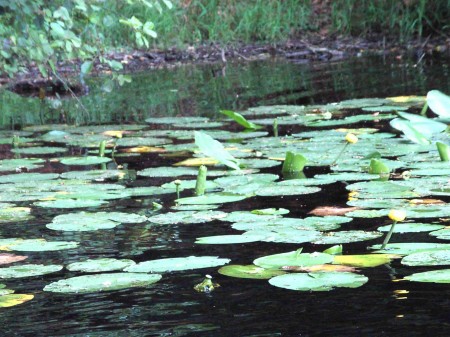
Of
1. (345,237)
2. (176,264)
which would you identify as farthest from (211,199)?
(176,264)

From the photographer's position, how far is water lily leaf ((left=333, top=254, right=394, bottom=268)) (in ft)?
8.27

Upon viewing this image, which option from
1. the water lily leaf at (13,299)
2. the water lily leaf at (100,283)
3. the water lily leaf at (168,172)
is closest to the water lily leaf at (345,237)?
the water lily leaf at (100,283)

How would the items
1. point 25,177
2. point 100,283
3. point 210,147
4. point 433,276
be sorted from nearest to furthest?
point 433,276 → point 100,283 → point 210,147 → point 25,177

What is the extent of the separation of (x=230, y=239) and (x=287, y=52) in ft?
27.0

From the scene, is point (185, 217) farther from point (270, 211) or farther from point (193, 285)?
point (193, 285)

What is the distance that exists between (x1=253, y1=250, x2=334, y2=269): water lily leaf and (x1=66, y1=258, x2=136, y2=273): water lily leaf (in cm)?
35

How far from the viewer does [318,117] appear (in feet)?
18.5

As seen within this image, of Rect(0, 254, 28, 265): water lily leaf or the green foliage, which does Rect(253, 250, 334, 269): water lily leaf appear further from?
the green foliage

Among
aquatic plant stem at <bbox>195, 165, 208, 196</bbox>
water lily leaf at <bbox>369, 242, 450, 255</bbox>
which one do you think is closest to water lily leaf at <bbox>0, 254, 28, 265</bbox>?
aquatic plant stem at <bbox>195, 165, 208, 196</bbox>

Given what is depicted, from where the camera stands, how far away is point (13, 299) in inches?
93.3

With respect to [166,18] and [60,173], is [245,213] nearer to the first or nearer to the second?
[60,173]

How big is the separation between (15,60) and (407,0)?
6141mm

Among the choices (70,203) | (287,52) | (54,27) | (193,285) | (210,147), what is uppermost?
(54,27)

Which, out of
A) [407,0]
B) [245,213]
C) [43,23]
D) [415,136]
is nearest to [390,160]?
[415,136]
